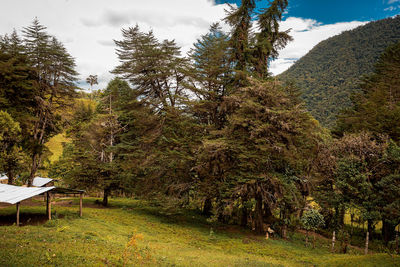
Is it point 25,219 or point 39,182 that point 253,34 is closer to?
point 25,219

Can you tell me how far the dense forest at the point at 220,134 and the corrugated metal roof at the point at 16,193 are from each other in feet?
18.1

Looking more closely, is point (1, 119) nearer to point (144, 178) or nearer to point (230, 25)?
point (144, 178)

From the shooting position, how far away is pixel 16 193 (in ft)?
46.7

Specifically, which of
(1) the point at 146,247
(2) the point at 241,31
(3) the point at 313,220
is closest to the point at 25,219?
(1) the point at 146,247

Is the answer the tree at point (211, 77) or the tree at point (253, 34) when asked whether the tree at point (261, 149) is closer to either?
the tree at point (211, 77)

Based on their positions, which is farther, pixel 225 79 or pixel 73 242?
pixel 225 79

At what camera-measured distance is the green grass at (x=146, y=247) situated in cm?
768

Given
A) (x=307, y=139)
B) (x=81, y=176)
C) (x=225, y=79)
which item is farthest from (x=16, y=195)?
(x=307, y=139)

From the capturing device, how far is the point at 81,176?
2284 centimetres

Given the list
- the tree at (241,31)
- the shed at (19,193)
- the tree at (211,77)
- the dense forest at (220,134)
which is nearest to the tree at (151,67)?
the dense forest at (220,134)

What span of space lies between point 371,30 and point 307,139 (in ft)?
509

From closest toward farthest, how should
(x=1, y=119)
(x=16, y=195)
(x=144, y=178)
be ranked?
1. (x=16, y=195)
2. (x=1, y=119)
3. (x=144, y=178)

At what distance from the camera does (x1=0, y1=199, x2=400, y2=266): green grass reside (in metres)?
7.68

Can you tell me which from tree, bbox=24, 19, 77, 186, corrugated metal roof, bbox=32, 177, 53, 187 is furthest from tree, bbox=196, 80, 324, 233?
tree, bbox=24, 19, 77, 186
